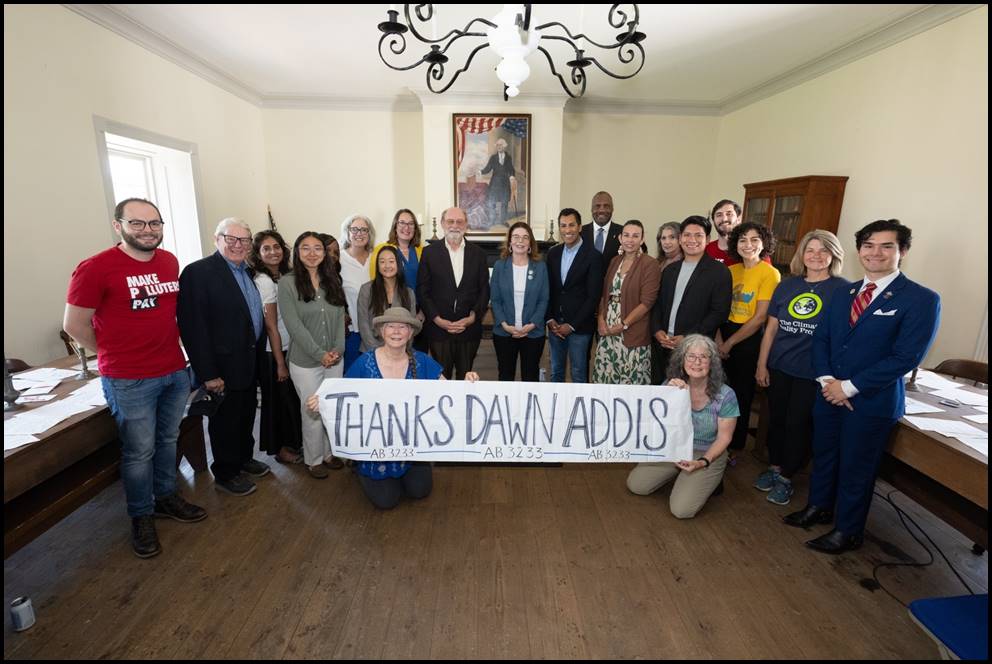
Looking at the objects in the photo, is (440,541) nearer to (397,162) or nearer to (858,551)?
(858,551)

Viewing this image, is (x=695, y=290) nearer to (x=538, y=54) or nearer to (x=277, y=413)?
(x=277, y=413)

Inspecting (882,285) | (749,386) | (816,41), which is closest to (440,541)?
(749,386)

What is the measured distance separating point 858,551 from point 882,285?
1.28m

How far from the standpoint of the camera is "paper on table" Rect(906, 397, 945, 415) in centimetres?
212

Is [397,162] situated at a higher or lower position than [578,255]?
higher

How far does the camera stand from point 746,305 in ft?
9.21

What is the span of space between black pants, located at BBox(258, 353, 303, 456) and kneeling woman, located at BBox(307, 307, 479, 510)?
671mm

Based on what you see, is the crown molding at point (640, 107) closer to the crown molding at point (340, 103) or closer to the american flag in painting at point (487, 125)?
the american flag in painting at point (487, 125)

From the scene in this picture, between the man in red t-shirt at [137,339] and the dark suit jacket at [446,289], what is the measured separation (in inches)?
53.6

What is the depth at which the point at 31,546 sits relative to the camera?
2.17 metres

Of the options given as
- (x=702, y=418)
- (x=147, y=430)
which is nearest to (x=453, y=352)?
(x=702, y=418)

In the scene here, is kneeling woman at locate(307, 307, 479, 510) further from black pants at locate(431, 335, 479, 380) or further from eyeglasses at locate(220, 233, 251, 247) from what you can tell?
eyeglasses at locate(220, 233, 251, 247)

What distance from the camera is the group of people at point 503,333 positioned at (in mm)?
1963

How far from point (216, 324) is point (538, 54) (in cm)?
396
